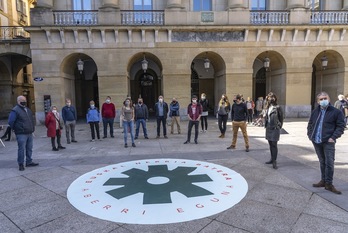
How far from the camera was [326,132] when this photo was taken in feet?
15.1

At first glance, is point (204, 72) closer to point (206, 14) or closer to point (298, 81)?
point (206, 14)

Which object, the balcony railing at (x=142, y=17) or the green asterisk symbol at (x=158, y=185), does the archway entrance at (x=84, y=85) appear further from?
the green asterisk symbol at (x=158, y=185)

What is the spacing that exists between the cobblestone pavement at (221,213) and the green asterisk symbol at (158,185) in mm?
804

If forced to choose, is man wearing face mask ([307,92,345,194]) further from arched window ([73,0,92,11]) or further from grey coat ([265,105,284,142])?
arched window ([73,0,92,11])

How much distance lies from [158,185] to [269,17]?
668 inches

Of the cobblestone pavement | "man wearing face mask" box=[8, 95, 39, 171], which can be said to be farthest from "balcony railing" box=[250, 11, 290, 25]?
"man wearing face mask" box=[8, 95, 39, 171]

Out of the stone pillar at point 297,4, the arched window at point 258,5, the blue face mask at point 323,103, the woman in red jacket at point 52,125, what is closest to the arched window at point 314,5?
the stone pillar at point 297,4

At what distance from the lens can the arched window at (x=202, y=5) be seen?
18.3 metres

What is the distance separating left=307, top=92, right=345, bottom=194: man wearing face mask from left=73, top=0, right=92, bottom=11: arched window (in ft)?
58.1

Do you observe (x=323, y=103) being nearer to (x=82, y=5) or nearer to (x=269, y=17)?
(x=269, y=17)

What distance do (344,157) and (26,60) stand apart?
26.3 metres

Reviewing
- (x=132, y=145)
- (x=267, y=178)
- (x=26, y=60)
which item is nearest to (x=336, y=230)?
(x=267, y=178)

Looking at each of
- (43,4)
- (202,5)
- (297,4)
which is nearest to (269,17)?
(297,4)

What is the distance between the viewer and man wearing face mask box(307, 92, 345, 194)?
455 cm
